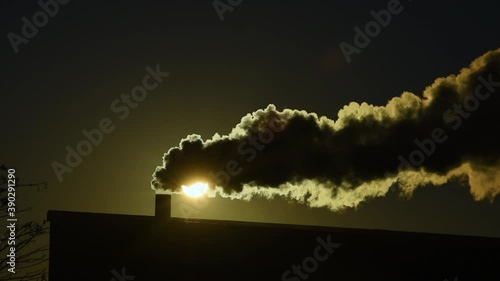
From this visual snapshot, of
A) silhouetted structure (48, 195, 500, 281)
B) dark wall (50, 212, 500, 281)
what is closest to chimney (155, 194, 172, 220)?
silhouetted structure (48, 195, 500, 281)

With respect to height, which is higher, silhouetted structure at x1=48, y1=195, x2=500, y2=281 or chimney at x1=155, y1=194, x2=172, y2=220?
chimney at x1=155, y1=194, x2=172, y2=220

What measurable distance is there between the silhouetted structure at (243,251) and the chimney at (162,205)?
0.08 ft

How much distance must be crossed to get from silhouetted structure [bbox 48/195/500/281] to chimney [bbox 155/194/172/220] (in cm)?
3

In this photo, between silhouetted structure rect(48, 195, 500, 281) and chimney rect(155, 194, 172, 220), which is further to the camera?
chimney rect(155, 194, 172, 220)

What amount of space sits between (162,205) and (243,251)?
13.0 ft

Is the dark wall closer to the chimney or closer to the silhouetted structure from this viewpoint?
the silhouetted structure

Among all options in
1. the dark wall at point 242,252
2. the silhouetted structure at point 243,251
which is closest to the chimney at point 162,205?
the silhouetted structure at point 243,251

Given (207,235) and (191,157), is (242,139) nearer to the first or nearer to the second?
(191,157)

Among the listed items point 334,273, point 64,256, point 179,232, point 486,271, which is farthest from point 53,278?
point 486,271

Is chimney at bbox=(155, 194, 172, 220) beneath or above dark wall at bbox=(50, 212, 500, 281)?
above

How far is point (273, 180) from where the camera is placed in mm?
20422

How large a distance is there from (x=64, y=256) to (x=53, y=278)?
0.64 meters

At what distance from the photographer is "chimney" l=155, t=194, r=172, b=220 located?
1786 centimetres

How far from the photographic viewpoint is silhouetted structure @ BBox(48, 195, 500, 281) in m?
11.9
